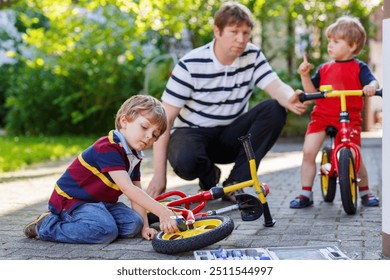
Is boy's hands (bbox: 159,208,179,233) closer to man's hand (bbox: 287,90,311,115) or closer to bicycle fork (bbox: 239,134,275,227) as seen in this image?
bicycle fork (bbox: 239,134,275,227)

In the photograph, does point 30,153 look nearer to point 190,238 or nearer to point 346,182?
point 346,182

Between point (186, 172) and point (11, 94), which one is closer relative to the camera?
point (186, 172)

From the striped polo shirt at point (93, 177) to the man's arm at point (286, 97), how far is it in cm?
123

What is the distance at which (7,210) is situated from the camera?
437 cm

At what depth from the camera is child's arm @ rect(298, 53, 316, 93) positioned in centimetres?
397

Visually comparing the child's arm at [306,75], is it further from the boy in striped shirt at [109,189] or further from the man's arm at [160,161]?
the boy in striped shirt at [109,189]

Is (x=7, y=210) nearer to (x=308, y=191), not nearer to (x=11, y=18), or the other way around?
(x=308, y=191)

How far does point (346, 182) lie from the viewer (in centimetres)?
393

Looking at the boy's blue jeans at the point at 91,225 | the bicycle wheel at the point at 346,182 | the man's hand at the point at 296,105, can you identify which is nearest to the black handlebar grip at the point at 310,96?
the man's hand at the point at 296,105

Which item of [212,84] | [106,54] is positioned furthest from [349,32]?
[106,54]

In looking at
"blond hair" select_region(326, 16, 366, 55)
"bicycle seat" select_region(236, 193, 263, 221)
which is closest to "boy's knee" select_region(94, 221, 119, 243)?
"bicycle seat" select_region(236, 193, 263, 221)

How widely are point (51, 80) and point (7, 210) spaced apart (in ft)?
29.7

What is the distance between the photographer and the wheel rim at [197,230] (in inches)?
122
